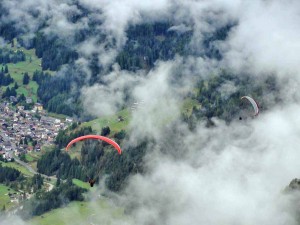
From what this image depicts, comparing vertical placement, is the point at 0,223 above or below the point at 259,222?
below

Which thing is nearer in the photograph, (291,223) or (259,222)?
(291,223)

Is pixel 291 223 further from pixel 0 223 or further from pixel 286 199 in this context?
pixel 0 223

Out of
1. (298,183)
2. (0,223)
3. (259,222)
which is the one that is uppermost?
(298,183)

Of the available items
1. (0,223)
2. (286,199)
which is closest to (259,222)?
(286,199)

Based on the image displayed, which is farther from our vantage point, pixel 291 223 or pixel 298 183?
pixel 298 183

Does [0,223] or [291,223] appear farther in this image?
[0,223]

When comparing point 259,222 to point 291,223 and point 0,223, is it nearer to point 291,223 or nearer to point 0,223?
point 291,223

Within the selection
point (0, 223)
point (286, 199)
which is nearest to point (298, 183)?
point (286, 199)
